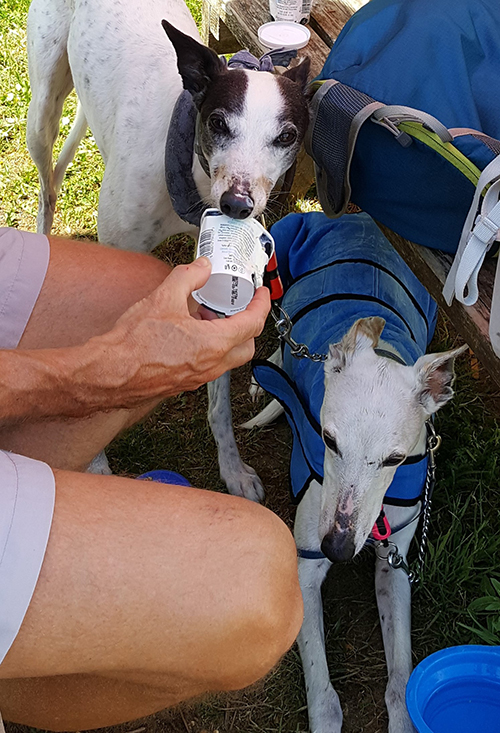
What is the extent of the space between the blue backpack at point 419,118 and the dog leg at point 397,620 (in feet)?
2.61

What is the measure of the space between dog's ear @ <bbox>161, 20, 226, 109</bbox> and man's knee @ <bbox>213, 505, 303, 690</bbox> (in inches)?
53.8

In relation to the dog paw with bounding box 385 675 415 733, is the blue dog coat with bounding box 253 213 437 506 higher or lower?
higher

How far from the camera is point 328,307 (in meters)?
2.49

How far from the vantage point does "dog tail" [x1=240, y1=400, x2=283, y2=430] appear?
2.84 m

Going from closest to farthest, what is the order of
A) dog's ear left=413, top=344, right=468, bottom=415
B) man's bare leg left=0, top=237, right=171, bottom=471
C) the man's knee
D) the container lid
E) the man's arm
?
1. the man's knee
2. the man's arm
3. man's bare leg left=0, top=237, right=171, bottom=471
4. dog's ear left=413, top=344, right=468, bottom=415
5. the container lid

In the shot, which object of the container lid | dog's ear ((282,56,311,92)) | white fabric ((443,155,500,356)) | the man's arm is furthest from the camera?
the container lid

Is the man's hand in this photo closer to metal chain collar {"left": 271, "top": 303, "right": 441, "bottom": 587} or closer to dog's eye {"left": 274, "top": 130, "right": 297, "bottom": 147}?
metal chain collar {"left": 271, "top": 303, "right": 441, "bottom": 587}

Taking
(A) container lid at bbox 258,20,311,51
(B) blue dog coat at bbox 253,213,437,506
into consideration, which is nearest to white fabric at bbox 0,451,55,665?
(B) blue dog coat at bbox 253,213,437,506

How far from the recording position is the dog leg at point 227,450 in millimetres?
2631

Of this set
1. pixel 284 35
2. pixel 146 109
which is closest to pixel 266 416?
pixel 146 109

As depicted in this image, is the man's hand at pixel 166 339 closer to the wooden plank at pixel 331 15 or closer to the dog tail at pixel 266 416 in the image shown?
the dog tail at pixel 266 416

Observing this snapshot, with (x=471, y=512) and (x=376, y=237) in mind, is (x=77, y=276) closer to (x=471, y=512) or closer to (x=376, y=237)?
(x=376, y=237)

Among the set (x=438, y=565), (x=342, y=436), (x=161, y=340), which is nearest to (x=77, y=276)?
(x=161, y=340)

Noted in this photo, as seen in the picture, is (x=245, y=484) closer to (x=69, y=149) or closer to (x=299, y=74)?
(x=299, y=74)
